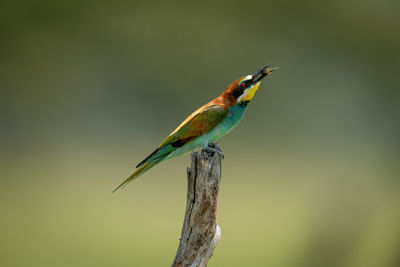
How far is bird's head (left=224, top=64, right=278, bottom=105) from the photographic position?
5.95 ft

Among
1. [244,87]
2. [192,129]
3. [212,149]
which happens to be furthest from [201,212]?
[244,87]

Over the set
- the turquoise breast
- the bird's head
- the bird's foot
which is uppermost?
the bird's head

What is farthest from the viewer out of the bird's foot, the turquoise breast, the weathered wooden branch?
the turquoise breast

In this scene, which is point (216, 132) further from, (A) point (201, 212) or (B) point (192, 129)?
(A) point (201, 212)

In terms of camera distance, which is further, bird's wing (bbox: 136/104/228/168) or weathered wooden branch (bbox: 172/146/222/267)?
bird's wing (bbox: 136/104/228/168)

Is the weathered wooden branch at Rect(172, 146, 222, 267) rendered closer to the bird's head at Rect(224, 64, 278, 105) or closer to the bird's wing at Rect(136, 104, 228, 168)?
the bird's wing at Rect(136, 104, 228, 168)

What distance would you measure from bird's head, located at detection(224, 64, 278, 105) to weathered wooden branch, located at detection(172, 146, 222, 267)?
16.4 inches

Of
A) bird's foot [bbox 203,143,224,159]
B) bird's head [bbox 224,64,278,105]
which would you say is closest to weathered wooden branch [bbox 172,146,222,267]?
bird's foot [bbox 203,143,224,159]

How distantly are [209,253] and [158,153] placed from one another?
0.49 meters

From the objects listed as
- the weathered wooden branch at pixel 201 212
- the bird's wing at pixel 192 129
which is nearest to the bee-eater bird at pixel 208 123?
the bird's wing at pixel 192 129

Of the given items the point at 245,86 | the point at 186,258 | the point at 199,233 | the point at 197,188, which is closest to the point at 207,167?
the point at 197,188

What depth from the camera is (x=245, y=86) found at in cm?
182

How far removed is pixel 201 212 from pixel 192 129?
1.38 feet

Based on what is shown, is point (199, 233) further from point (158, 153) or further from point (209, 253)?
point (158, 153)
